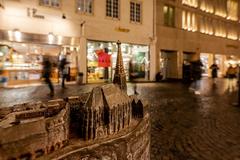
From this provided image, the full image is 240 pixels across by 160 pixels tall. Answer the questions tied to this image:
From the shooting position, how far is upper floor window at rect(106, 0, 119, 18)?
21.1 metres

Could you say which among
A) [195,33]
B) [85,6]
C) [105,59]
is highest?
[85,6]

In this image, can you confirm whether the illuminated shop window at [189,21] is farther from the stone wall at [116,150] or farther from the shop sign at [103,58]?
the stone wall at [116,150]

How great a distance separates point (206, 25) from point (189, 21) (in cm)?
415

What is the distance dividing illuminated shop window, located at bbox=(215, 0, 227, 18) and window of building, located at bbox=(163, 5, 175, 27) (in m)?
9.99

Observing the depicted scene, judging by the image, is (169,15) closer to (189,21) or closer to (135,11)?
(189,21)

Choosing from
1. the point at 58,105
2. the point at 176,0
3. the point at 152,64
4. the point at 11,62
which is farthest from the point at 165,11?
the point at 58,105

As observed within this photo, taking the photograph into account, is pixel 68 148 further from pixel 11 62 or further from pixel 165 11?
pixel 165 11

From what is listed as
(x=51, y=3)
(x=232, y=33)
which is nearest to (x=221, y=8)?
(x=232, y=33)

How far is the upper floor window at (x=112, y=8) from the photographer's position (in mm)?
21094

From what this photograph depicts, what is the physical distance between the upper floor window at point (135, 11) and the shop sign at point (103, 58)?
4309 mm

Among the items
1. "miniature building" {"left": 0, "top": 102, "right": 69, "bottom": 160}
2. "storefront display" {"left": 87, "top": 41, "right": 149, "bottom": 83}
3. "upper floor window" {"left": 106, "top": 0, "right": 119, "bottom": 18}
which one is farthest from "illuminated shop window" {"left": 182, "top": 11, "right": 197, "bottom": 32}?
"miniature building" {"left": 0, "top": 102, "right": 69, "bottom": 160}

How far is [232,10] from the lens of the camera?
37344mm

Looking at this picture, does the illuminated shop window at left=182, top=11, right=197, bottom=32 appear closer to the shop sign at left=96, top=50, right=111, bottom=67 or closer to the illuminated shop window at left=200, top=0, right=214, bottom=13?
the illuminated shop window at left=200, top=0, right=214, bottom=13

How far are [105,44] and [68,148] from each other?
19.7 meters
